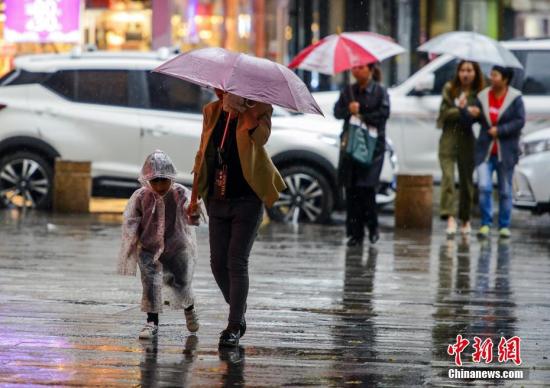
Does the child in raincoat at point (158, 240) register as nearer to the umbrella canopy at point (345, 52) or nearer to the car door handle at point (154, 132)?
the umbrella canopy at point (345, 52)

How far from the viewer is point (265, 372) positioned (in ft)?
26.6

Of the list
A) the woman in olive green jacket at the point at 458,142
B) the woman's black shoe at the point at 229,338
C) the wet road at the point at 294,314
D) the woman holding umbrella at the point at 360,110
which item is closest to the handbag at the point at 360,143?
the woman holding umbrella at the point at 360,110

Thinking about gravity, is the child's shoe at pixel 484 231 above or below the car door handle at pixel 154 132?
below

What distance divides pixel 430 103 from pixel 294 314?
9.27 meters

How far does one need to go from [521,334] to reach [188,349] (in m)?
2.20

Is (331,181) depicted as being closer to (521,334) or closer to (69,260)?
(69,260)

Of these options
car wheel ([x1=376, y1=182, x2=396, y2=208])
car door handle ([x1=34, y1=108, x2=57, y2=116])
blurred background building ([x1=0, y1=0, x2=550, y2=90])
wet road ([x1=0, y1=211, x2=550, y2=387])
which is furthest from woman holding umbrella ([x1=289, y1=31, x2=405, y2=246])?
blurred background building ([x1=0, y1=0, x2=550, y2=90])

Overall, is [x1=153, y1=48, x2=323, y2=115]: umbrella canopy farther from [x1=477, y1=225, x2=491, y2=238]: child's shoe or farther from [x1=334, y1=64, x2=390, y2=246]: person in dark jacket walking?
[x1=477, y1=225, x2=491, y2=238]: child's shoe

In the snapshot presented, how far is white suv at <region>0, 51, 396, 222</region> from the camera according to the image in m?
17.6

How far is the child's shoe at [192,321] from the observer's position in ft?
30.0

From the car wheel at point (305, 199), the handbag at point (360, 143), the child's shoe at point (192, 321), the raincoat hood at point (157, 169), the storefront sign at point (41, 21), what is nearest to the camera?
the raincoat hood at point (157, 169)

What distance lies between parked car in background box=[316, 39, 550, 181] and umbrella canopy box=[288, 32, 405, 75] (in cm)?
380

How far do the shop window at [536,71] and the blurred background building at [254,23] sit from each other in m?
4.51

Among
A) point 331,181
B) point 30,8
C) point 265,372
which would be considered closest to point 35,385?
point 265,372
